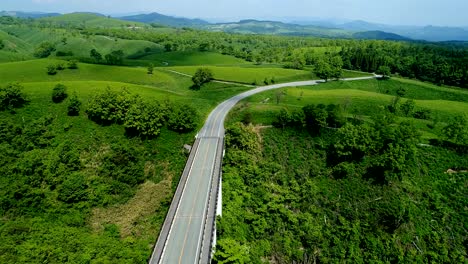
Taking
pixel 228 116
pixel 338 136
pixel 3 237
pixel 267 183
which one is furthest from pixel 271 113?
pixel 3 237

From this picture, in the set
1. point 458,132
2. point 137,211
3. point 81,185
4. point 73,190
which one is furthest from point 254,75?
point 73,190

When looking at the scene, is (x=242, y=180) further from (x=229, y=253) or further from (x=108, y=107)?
(x=108, y=107)

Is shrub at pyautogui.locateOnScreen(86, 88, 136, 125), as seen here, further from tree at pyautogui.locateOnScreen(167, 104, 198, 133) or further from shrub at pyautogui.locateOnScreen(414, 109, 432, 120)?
shrub at pyautogui.locateOnScreen(414, 109, 432, 120)

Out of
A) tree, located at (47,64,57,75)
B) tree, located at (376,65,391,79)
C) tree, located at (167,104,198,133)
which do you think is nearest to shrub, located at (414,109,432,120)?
tree, located at (376,65,391,79)

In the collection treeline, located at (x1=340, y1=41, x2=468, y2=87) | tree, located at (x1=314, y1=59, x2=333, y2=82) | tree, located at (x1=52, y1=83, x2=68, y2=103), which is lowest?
Result: tree, located at (x1=52, y1=83, x2=68, y2=103)

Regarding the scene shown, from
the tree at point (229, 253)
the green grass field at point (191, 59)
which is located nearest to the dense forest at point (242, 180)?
the tree at point (229, 253)

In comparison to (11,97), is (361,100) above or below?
above
